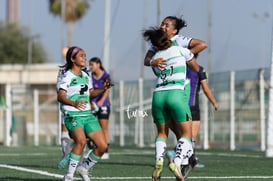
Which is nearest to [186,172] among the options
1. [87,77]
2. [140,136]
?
[87,77]

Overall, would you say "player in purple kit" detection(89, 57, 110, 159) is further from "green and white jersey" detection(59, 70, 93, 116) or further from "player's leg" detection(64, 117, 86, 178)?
"player's leg" detection(64, 117, 86, 178)

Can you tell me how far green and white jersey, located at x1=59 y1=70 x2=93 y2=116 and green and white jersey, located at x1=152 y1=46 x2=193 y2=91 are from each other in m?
1.40

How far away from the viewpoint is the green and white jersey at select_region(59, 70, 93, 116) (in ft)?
42.7

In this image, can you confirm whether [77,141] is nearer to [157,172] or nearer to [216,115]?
[157,172]

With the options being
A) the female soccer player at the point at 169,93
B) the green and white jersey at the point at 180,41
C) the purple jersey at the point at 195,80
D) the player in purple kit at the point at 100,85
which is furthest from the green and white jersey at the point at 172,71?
the player in purple kit at the point at 100,85

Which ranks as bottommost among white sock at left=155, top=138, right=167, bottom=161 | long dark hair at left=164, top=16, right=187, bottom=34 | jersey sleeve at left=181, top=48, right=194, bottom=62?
white sock at left=155, top=138, right=167, bottom=161

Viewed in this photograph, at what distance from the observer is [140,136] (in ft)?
105

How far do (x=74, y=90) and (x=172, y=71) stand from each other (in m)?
1.69

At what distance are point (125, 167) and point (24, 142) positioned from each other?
18231 millimetres

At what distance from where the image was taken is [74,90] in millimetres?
13148

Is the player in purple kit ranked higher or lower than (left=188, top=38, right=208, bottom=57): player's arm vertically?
lower

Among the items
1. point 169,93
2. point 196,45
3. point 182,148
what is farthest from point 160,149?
point 196,45

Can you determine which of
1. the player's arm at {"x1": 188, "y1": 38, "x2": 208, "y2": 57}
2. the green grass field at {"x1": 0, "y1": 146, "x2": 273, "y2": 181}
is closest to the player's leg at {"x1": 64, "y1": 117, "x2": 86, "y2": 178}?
the green grass field at {"x1": 0, "y1": 146, "x2": 273, "y2": 181}

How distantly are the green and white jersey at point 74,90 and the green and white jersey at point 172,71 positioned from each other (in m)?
1.40
